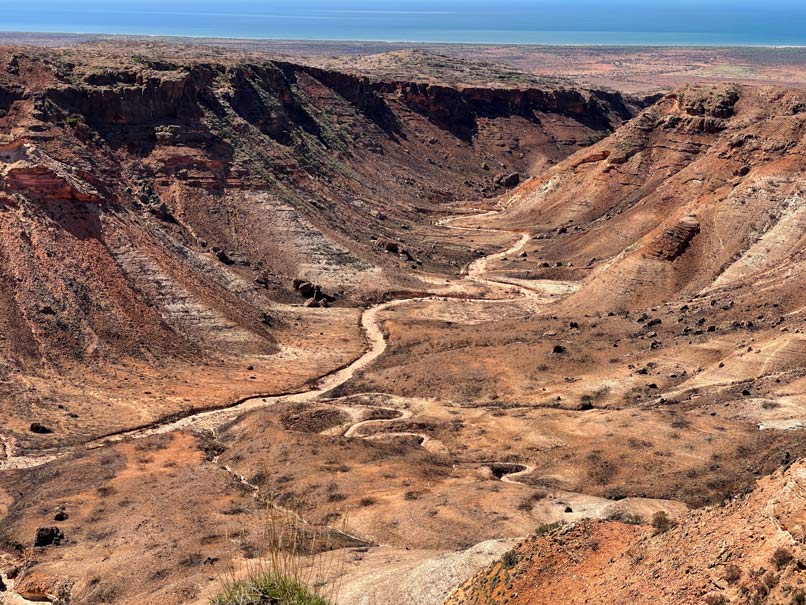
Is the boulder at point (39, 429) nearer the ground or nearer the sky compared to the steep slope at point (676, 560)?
nearer the ground

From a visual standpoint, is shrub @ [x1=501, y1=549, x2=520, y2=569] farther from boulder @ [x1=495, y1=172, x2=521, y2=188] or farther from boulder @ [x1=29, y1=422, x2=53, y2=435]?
boulder @ [x1=495, y1=172, x2=521, y2=188]

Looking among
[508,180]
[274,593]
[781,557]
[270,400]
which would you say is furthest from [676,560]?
[508,180]

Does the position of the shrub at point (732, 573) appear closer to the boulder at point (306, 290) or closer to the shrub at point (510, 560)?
the shrub at point (510, 560)

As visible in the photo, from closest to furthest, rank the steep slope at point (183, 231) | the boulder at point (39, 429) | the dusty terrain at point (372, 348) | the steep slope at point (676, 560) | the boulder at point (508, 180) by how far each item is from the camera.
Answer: the steep slope at point (676, 560) → the dusty terrain at point (372, 348) → the boulder at point (39, 429) → the steep slope at point (183, 231) → the boulder at point (508, 180)

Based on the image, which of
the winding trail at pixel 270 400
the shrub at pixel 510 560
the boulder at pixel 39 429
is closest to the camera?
A: the shrub at pixel 510 560

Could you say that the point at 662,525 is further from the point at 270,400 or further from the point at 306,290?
the point at 306,290

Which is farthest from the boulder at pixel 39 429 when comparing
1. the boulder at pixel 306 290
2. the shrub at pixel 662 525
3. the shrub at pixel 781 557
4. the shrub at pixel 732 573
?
the shrub at pixel 781 557
